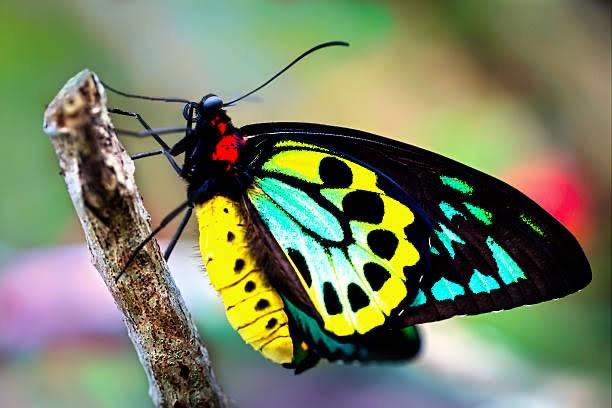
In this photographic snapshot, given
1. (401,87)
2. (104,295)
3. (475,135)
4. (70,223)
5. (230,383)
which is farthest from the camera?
(401,87)

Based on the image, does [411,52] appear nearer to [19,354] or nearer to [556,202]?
[556,202]

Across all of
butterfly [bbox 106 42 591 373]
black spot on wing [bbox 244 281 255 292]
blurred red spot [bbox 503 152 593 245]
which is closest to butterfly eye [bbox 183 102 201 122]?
butterfly [bbox 106 42 591 373]

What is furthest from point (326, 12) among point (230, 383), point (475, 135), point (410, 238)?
point (410, 238)

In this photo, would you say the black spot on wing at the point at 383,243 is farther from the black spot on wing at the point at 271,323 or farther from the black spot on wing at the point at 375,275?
the black spot on wing at the point at 271,323

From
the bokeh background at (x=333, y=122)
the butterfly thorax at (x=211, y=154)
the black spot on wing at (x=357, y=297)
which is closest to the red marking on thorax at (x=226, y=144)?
the butterfly thorax at (x=211, y=154)

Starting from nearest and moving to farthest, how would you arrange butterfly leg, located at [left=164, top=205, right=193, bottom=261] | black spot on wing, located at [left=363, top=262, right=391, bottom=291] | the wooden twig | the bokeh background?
1. the wooden twig
2. butterfly leg, located at [left=164, top=205, right=193, bottom=261]
3. black spot on wing, located at [left=363, top=262, right=391, bottom=291]
4. the bokeh background

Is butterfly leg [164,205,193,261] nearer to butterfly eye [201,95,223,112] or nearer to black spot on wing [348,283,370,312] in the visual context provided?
butterfly eye [201,95,223,112]
